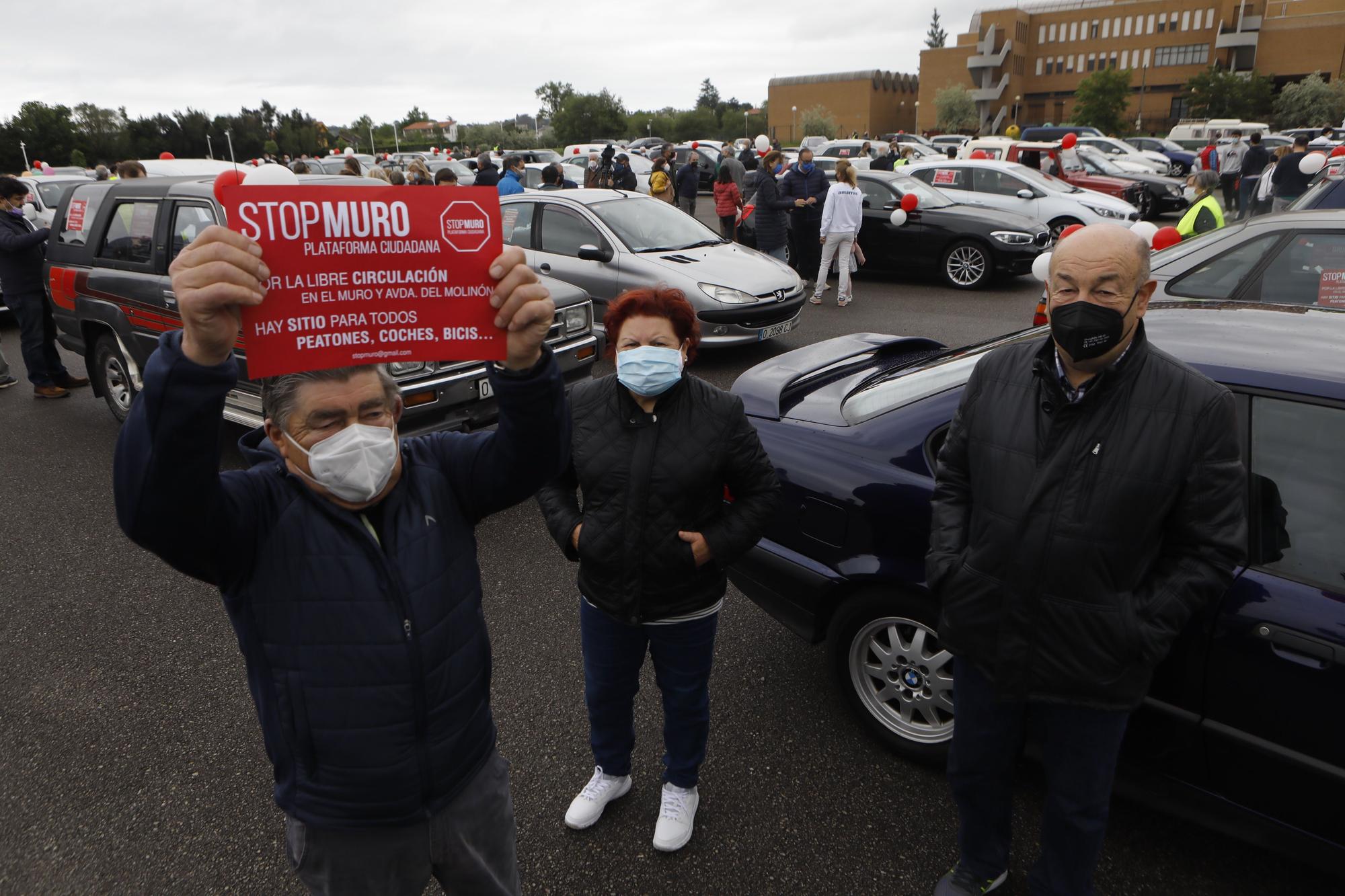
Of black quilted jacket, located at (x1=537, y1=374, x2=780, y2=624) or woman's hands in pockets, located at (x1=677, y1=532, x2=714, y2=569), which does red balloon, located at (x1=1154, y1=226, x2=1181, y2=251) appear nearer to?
black quilted jacket, located at (x1=537, y1=374, x2=780, y2=624)

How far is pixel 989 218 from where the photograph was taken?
11.7 metres

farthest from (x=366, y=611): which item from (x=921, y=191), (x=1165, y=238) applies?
(x=921, y=191)

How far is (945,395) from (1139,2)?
3638 inches

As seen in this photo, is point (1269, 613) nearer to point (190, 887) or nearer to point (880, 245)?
point (190, 887)

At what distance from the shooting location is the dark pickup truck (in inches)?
211

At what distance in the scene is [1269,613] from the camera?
219cm

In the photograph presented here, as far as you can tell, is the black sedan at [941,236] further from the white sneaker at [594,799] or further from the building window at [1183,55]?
the building window at [1183,55]

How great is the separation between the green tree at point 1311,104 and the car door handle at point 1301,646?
6175 cm

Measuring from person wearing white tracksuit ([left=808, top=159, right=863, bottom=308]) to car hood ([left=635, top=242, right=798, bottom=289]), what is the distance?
1659mm

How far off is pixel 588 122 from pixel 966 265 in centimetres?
6672

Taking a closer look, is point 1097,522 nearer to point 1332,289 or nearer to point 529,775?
point 529,775

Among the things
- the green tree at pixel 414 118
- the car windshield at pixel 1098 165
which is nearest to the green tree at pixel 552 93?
the green tree at pixel 414 118

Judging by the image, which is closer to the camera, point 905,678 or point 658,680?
point 658,680

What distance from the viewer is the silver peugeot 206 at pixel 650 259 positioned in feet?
26.7
